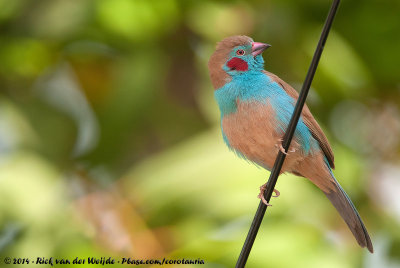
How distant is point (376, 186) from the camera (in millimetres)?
4645

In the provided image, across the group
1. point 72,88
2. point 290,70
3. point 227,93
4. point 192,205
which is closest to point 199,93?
point 290,70

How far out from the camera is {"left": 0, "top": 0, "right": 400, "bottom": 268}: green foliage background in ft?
13.6

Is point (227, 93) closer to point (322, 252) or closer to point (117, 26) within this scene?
Answer: point (322, 252)

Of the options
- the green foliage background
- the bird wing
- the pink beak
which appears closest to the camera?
the pink beak

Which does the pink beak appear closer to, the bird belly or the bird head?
the bird head

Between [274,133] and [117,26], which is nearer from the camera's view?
[274,133]

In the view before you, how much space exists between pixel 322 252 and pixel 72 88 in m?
2.88

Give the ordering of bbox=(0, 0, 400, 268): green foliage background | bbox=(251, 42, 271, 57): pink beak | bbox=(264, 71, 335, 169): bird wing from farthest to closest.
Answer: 1. bbox=(0, 0, 400, 268): green foliage background
2. bbox=(264, 71, 335, 169): bird wing
3. bbox=(251, 42, 271, 57): pink beak

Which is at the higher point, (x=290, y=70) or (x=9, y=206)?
(x=290, y=70)

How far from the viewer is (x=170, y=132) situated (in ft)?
17.4

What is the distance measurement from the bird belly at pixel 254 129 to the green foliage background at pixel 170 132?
4.62ft

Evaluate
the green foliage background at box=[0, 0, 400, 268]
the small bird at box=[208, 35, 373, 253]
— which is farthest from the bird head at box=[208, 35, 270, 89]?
the green foliage background at box=[0, 0, 400, 268]

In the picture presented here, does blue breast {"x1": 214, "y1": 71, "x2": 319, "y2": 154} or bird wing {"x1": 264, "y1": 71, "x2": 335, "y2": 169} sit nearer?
blue breast {"x1": 214, "y1": 71, "x2": 319, "y2": 154}

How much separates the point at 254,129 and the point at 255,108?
85mm
